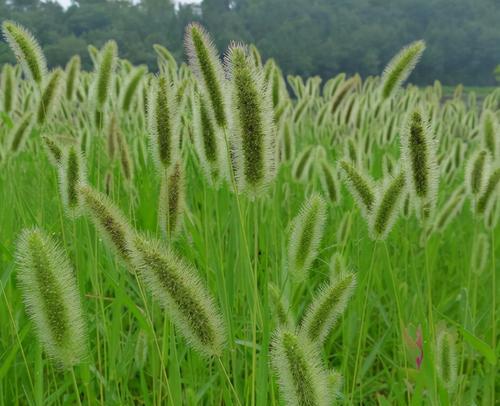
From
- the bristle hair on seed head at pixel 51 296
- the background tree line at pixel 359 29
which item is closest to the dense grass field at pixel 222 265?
the bristle hair on seed head at pixel 51 296

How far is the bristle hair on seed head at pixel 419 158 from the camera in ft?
4.75

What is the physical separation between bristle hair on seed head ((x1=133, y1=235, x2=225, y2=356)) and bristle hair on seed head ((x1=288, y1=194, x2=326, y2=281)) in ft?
1.26

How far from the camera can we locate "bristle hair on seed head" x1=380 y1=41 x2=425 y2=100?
7.48ft

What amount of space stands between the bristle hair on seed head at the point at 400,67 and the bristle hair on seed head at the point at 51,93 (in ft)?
4.10

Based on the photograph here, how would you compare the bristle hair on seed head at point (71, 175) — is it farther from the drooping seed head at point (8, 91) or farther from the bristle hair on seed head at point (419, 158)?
the drooping seed head at point (8, 91)

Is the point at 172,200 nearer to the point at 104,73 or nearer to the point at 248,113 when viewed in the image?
the point at 248,113

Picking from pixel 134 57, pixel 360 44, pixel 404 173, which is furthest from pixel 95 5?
pixel 360 44

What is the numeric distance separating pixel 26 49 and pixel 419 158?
1.42 meters

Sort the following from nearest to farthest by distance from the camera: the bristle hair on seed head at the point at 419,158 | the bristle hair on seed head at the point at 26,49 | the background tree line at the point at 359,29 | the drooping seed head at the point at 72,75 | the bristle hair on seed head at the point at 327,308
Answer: the bristle hair on seed head at the point at 327,308, the bristle hair on seed head at the point at 419,158, the bristle hair on seed head at the point at 26,49, the drooping seed head at the point at 72,75, the background tree line at the point at 359,29

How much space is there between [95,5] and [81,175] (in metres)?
9.73

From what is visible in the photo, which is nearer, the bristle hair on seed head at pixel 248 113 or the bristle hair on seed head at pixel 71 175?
the bristle hair on seed head at pixel 248 113

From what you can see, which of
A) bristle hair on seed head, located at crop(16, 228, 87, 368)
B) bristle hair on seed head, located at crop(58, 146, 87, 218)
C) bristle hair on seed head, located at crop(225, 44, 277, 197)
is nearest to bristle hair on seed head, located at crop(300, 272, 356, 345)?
bristle hair on seed head, located at crop(225, 44, 277, 197)

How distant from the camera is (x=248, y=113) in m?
1.31

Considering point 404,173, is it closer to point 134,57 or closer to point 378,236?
point 378,236
